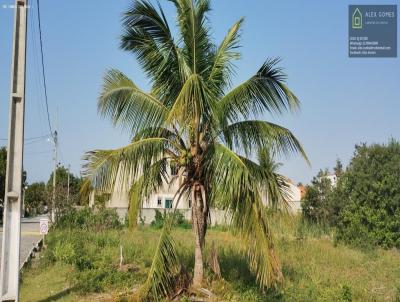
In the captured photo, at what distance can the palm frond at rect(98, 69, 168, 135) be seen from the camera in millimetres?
10664

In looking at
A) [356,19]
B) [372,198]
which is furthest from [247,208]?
[372,198]

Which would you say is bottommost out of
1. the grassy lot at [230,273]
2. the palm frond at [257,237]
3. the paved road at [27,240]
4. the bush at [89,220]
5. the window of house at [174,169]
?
the paved road at [27,240]

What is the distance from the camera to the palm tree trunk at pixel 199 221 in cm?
1038

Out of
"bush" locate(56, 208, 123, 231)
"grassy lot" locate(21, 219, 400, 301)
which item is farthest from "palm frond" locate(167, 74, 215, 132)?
"bush" locate(56, 208, 123, 231)

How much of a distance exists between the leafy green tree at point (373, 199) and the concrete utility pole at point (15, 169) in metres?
18.6

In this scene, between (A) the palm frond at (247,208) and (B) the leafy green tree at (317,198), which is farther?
(B) the leafy green tree at (317,198)

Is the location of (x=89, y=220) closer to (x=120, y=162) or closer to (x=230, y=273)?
(x=230, y=273)

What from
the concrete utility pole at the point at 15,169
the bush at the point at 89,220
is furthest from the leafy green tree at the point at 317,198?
the concrete utility pole at the point at 15,169

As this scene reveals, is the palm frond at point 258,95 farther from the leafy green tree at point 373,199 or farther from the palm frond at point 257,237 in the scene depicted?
the leafy green tree at point 373,199

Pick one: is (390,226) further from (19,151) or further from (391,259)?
(19,151)

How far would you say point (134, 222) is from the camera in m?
10.9

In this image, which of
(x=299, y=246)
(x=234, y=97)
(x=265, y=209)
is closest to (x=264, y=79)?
(x=234, y=97)

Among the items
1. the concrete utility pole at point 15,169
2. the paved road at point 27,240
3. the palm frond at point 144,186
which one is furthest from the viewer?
the paved road at point 27,240

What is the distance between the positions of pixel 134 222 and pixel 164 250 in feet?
4.67
